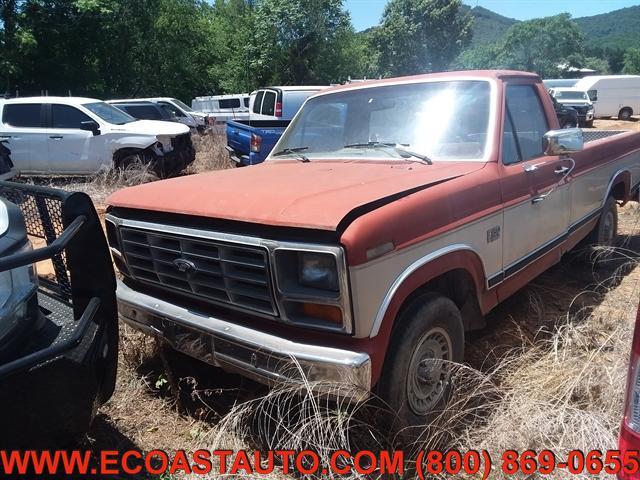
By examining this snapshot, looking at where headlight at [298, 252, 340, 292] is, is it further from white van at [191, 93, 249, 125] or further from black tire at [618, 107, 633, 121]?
black tire at [618, 107, 633, 121]

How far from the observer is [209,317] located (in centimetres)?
282

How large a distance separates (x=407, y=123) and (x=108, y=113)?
363 inches

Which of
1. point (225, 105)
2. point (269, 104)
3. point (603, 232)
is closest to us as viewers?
point (603, 232)

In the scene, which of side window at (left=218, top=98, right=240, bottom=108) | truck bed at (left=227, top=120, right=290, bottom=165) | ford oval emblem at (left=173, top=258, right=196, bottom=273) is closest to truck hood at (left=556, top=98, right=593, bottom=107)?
side window at (left=218, top=98, right=240, bottom=108)

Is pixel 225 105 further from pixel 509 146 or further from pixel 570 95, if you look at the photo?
pixel 509 146

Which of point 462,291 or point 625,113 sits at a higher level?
point 462,291

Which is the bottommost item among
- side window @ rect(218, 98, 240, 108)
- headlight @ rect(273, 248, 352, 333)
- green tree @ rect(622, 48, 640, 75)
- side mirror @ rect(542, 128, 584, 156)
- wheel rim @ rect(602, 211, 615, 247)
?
wheel rim @ rect(602, 211, 615, 247)

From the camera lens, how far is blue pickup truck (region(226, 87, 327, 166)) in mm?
8898

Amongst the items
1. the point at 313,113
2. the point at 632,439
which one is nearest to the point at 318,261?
the point at 632,439

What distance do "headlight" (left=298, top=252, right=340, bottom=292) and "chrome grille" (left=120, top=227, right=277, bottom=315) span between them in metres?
0.17

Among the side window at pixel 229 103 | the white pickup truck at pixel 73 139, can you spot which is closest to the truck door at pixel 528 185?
the white pickup truck at pixel 73 139

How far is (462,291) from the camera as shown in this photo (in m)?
3.18

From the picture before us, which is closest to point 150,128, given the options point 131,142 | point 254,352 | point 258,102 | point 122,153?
point 131,142

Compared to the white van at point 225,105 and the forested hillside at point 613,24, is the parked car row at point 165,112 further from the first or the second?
the forested hillside at point 613,24
